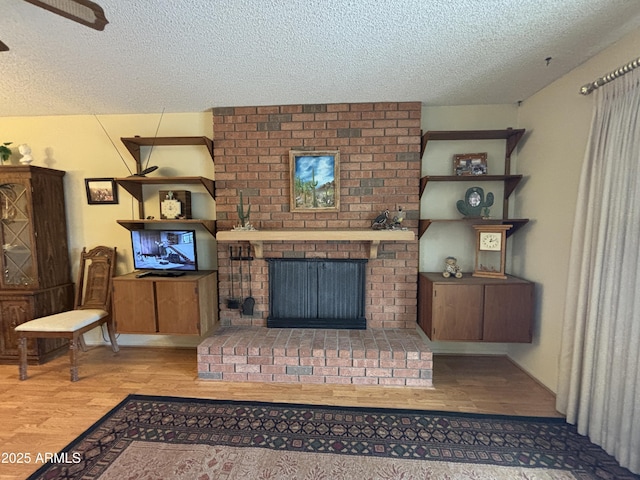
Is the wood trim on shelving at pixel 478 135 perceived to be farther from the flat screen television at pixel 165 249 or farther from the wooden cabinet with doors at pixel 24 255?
the wooden cabinet with doors at pixel 24 255

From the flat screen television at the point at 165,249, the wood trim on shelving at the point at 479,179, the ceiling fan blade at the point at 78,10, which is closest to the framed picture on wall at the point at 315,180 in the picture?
the wood trim on shelving at the point at 479,179

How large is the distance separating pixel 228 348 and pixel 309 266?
101 cm

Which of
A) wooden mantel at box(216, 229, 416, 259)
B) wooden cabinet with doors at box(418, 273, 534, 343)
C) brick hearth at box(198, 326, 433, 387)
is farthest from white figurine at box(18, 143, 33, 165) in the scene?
wooden cabinet with doors at box(418, 273, 534, 343)

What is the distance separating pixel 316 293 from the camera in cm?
267

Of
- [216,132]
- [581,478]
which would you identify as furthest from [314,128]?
[581,478]

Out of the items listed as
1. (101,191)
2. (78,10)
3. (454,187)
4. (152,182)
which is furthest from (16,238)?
(454,187)

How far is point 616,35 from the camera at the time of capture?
1607 mm

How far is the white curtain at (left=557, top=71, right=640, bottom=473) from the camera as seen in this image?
1.45 m

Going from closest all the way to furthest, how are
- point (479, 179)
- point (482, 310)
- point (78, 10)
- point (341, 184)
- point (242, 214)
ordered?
point (78, 10) < point (482, 310) < point (479, 179) < point (242, 214) < point (341, 184)

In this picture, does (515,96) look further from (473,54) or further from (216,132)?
(216,132)

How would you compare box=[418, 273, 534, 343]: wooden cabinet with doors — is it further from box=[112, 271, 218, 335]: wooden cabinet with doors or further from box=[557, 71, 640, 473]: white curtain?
box=[112, 271, 218, 335]: wooden cabinet with doors

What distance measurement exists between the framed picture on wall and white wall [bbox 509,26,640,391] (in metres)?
1.71

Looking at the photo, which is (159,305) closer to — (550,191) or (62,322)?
(62,322)

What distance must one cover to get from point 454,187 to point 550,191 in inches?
28.9
